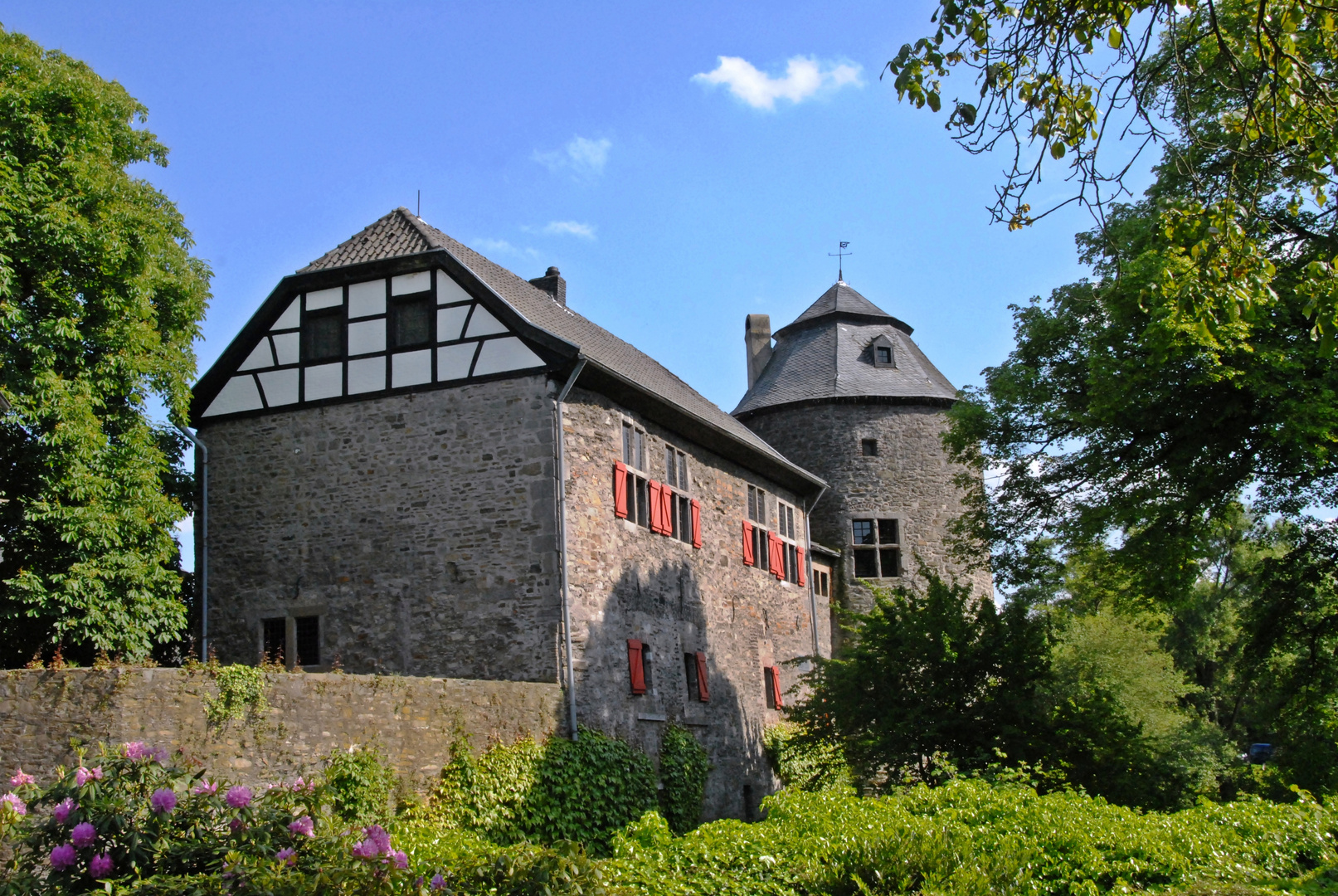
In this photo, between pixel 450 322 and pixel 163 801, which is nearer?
pixel 163 801

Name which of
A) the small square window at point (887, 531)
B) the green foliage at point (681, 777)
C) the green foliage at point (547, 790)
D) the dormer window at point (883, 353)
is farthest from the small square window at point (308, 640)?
the dormer window at point (883, 353)

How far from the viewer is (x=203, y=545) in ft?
58.6

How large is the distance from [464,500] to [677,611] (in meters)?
4.09

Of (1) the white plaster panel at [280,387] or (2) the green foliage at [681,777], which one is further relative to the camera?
(1) the white plaster panel at [280,387]

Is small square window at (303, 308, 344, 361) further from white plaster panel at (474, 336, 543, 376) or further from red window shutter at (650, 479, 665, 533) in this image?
red window shutter at (650, 479, 665, 533)

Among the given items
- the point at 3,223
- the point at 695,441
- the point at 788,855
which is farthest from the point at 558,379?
the point at 788,855

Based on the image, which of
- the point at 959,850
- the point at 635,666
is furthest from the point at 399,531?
the point at 959,850

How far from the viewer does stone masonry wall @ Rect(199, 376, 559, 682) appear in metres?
16.1

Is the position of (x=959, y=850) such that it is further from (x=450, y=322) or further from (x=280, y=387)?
(x=280, y=387)

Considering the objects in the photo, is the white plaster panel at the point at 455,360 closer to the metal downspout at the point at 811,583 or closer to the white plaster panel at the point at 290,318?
the white plaster panel at the point at 290,318

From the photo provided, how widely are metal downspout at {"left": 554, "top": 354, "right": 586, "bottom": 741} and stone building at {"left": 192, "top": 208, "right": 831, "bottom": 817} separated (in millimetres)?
29

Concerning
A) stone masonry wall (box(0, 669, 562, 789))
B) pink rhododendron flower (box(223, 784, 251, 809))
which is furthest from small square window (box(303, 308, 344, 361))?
pink rhododendron flower (box(223, 784, 251, 809))

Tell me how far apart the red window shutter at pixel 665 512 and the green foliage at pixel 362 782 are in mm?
7066

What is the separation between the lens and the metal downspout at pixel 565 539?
51.1 feet
